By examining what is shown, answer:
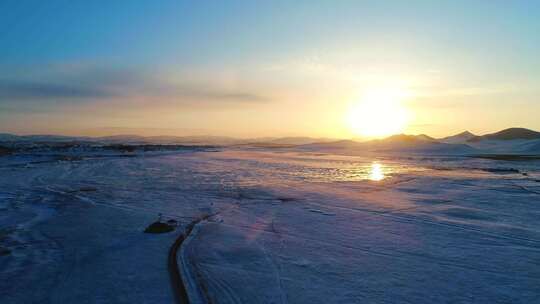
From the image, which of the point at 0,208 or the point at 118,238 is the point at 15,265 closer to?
the point at 118,238

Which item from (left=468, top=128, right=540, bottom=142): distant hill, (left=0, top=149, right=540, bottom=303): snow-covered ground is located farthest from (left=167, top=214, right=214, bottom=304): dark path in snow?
(left=468, top=128, right=540, bottom=142): distant hill

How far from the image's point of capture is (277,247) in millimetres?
5117

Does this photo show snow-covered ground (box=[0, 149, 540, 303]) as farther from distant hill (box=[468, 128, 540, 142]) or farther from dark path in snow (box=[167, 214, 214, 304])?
distant hill (box=[468, 128, 540, 142])

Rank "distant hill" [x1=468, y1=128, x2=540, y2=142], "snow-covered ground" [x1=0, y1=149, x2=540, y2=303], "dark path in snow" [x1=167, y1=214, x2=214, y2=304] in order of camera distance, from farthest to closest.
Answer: "distant hill" [x1=468, y1=128, x2=540, y2=142] < "snow-covered ground" [x1=0, y1=149, x2=540, y2=303] < "dark path in snow" [x1=167, y1=214, x2=214, y2=304]

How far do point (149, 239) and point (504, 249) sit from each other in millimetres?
5188

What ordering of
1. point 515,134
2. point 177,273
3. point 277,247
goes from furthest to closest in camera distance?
1. point 515,134
2. point 277,247
3. point 177,273

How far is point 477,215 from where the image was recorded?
23.5 ft

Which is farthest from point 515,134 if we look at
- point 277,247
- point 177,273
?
point 177,273

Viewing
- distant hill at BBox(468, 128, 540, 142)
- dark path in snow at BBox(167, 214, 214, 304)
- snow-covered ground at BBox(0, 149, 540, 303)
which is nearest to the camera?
dark path in snow at BBox(167, 214, 214, 304)

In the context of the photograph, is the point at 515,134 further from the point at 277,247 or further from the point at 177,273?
the point at 177,273

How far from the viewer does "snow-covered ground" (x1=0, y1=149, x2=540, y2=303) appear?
3.65 metres

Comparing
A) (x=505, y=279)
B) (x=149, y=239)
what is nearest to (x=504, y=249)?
(x=505, y=279)

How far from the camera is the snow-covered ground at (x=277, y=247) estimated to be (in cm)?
365

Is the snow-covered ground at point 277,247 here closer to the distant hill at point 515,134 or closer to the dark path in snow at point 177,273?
the dark path in snow at point 177,273
